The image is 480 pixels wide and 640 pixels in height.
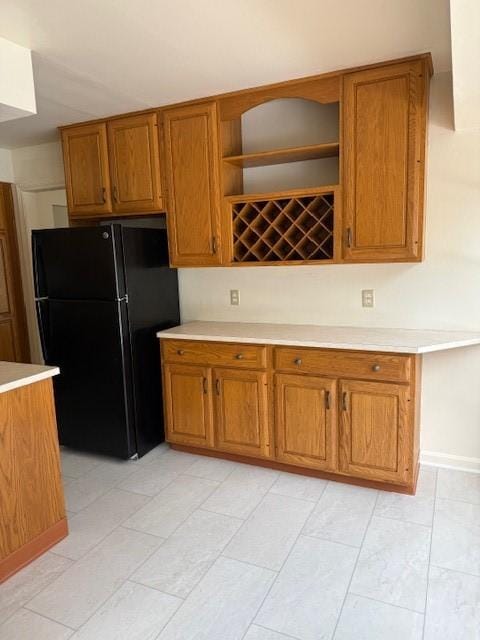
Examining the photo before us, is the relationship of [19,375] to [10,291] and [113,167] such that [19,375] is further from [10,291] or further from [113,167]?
[10,291]

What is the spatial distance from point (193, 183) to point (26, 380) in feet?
5.17

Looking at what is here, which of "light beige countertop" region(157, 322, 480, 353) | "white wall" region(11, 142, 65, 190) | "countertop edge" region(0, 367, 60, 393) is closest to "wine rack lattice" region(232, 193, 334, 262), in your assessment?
"light beige countertop" region(157, 322, 480, 353)

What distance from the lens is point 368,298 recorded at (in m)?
2.78

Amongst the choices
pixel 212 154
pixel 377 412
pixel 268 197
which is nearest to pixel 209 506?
pixel 377 412

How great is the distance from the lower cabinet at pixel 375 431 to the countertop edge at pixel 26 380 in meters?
1.53

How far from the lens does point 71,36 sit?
1.89m

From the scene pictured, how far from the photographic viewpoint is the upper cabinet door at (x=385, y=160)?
2283 mm

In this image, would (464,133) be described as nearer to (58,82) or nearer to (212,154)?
(212,154)

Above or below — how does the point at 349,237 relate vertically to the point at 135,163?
below

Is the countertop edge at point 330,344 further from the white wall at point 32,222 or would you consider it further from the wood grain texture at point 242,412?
the white wall at point 32,222

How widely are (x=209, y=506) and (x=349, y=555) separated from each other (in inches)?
31.1

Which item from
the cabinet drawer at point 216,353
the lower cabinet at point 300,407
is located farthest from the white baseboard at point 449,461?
the cabinet drawer at point 216,353

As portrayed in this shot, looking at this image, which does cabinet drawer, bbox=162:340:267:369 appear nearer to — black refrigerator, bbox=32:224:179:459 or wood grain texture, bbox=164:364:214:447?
wood grain texture, bbox=164:364:214:447

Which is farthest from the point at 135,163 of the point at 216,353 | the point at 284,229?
the point at 216,353
